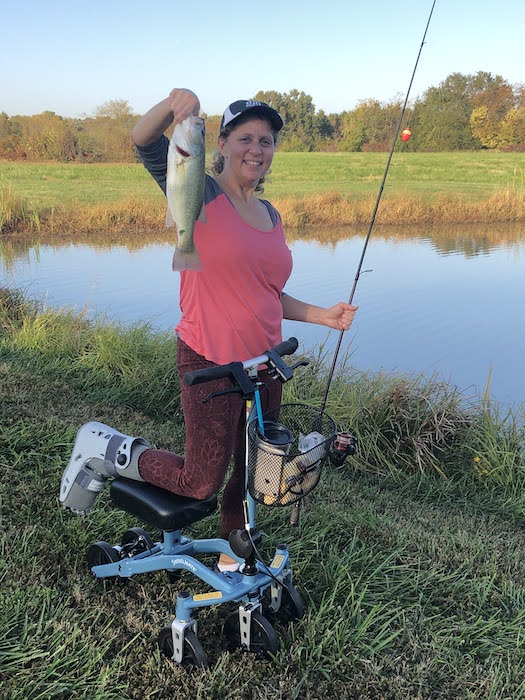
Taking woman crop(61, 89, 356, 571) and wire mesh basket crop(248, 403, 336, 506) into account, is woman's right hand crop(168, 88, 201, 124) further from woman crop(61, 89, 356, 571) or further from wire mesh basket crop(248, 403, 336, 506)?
wire mesh basket crop(248, 403, 336, 506)

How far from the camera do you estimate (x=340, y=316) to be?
2688mm

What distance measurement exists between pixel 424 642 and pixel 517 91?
153 feet

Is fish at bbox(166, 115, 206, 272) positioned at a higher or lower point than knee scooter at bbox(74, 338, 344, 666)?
higher

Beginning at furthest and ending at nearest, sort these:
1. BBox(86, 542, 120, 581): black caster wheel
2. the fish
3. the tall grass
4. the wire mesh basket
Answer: the tall grass → BBox(86, 542, 120, 581): black caster wheel → the wire mesh basket → the fish

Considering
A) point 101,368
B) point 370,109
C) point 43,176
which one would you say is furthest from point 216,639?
point 370,109

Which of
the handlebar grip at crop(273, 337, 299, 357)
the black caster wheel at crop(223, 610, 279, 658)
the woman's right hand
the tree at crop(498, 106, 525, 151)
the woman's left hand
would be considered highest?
the tree at crop(498, 106, 525, 151)

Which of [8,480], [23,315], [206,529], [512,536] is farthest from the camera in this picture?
[23,315]

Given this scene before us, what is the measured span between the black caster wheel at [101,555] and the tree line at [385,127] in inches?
1387

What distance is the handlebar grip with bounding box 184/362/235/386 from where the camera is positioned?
2002 mm

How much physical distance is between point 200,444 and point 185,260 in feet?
2.47

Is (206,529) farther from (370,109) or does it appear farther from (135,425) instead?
Result: (370,109)

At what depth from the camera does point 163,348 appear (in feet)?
21.6

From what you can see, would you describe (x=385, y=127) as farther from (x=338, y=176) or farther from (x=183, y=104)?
(x=183, y=104)

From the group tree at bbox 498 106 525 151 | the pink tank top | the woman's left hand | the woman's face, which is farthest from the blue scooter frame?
tree at bbox 498 106 525 151
